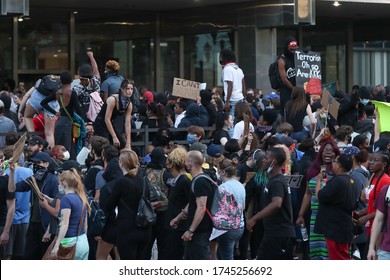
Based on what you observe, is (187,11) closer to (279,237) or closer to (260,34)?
(260,34)

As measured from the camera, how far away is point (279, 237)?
1266cm

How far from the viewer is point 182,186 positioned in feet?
42.0

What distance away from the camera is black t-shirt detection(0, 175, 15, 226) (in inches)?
527

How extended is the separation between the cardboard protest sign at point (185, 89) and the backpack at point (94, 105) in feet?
7.71

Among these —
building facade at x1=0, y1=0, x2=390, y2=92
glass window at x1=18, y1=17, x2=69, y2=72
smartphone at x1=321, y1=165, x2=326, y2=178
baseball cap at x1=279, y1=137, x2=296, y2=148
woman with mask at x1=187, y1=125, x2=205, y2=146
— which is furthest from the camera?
glass window at x1=18, y1=17, x2=69, y2=72

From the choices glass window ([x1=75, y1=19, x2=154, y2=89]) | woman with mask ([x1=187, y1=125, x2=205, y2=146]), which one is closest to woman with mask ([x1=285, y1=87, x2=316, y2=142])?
woman with mask ([x1=187, y1=125, x2=205, y2=146])

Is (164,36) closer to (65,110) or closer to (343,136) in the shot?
(65,110)

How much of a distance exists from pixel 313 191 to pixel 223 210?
1371mm

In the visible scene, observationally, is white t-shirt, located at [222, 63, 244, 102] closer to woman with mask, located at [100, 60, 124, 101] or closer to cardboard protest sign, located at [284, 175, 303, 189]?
woman with mask, located at [100, 60, 124, 101]

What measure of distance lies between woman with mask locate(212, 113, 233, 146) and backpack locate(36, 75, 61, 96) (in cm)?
244

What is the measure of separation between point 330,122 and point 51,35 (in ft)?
39.7

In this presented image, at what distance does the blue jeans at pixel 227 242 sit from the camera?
13344 millimetres

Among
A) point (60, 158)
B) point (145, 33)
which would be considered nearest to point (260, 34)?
point (145, 33)

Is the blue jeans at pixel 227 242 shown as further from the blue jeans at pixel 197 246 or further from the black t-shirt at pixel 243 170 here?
the black t-shirt at pixel 243 170
